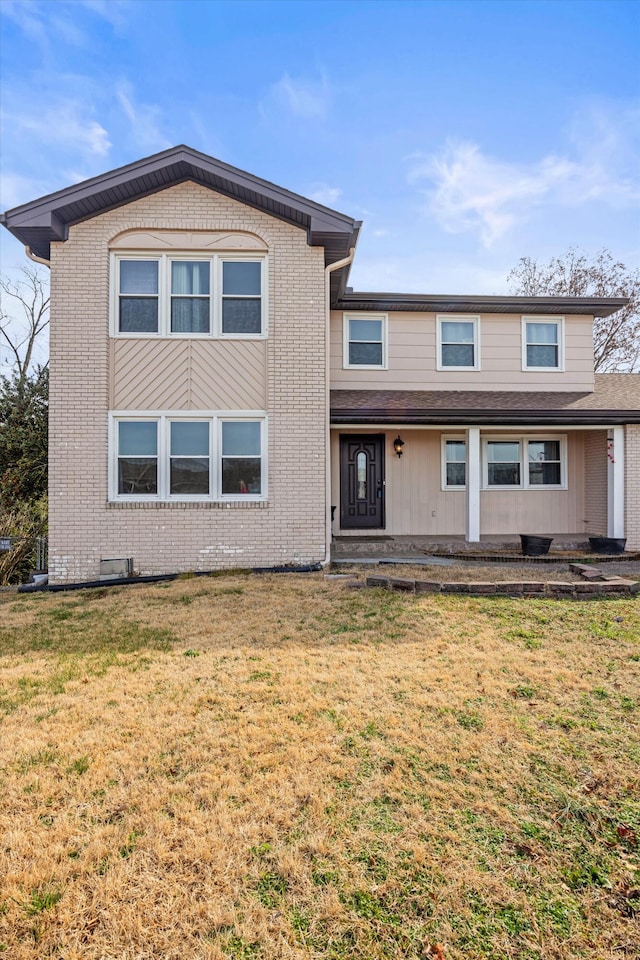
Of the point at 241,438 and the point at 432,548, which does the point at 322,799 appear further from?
the point at 432,548

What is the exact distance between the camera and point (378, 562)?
9.30m

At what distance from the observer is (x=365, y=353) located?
39.1ft

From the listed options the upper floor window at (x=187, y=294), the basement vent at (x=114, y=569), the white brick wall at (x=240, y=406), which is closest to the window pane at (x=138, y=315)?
the upper floor window at (x=187, y=294)

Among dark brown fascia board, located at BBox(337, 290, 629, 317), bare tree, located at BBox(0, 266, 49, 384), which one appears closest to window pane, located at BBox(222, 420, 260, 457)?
dark brown fascia board, located at BBox(337, 290, 629, 317)

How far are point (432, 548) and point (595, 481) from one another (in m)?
4.70

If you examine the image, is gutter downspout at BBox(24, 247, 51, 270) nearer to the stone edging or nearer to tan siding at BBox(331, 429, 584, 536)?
tan siding at BBox(331, 429, 584, 536)

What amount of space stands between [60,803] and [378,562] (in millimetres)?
7196

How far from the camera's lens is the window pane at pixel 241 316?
9156mm

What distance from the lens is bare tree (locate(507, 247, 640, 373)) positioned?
22109 mm

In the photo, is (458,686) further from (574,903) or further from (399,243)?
(399,243)

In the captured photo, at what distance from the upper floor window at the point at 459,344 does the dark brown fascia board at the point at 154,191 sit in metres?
3.98

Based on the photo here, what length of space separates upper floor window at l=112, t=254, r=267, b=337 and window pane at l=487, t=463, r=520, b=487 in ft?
22.0

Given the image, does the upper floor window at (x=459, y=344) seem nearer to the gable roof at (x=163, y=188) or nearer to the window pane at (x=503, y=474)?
the window pane at (x=503, y=474)

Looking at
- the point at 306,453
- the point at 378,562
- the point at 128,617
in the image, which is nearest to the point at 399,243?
the point at 306,453
